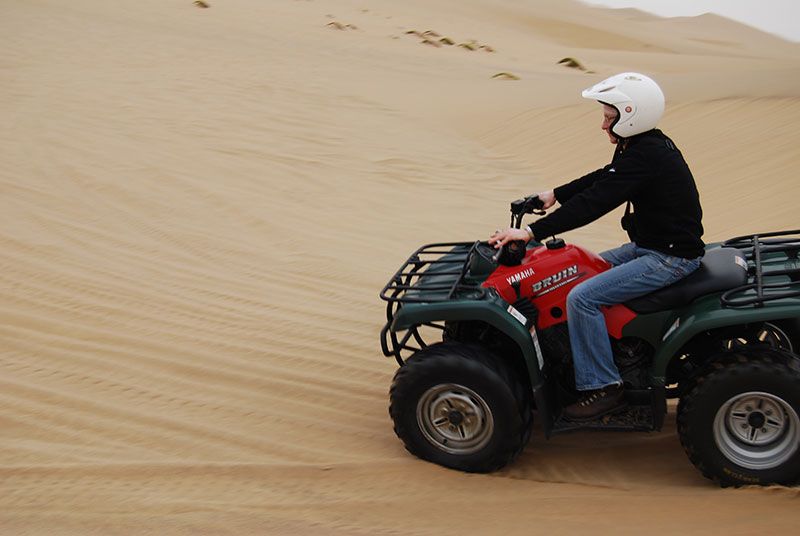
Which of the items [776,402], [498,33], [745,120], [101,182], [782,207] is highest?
[498,33]

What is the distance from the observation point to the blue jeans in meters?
3.84

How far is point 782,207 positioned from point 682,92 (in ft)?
18.3

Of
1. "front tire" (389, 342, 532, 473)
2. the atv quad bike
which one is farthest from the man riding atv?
"front tire" (389, 342, 532, 473)

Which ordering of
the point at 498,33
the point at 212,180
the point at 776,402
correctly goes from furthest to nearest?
the point at 498,33
the point at 212,180
the point at 776,402

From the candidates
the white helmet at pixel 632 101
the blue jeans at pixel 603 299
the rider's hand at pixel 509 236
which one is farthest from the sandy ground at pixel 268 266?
the white helmet at pixel 632 101

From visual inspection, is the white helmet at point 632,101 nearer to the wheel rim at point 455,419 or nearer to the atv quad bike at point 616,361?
the atv quad bike at point 616,361

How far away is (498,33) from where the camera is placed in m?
42.1

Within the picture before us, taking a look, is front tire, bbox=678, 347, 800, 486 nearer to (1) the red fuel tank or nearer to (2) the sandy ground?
(2) the sandy ground

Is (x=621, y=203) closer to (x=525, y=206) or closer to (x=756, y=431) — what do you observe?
(x=525, y=206)

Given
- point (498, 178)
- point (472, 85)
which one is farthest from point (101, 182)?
point (472, 85)

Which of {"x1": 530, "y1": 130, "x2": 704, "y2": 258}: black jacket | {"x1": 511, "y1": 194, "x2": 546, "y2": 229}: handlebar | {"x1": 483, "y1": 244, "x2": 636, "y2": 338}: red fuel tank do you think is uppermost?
{"x1": 530, "y1": 130, "x2": 704, "y2": 258}: black jacket

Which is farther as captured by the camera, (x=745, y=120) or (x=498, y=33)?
(x=498, y=33)

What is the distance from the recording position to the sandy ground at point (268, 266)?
3.79 metres

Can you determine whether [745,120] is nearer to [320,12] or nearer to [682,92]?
[682,92]
